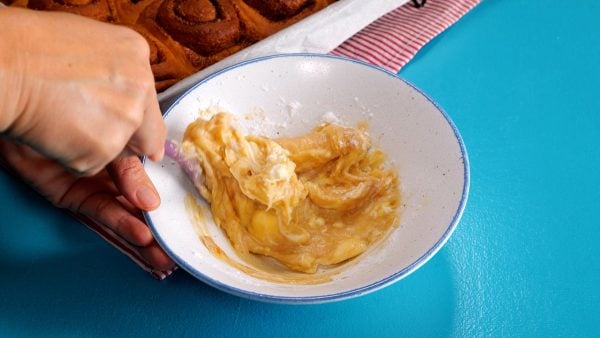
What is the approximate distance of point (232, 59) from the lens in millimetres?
1613

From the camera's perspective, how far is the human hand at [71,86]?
0.75m

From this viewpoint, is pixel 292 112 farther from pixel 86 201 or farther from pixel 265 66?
pixel 86 201

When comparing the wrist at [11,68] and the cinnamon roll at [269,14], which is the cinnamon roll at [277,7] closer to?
the cinnamon roll at [269,14]

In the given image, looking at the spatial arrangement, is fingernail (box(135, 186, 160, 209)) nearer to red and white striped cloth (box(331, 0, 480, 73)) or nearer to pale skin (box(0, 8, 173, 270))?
pale skin (box(0, 8, 173, 270))

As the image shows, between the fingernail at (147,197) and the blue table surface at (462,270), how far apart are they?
0.62 feet

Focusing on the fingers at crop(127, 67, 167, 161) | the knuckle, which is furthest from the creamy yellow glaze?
the fingers at crop(127, 67, 167, 161)

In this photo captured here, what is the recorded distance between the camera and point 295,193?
48.4 inches

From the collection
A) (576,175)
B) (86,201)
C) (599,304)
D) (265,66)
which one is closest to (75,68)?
(86,201)

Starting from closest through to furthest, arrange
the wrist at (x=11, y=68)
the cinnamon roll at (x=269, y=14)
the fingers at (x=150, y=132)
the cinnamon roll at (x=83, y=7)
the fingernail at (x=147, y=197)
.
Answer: the wrist at (x=11, y=68), the fingers at (x=150, y=132), the fingernail at (x=147, y=197), the cinnamon roll at (x=83, y=7), the cinnamon roll at (x=269, y=14)

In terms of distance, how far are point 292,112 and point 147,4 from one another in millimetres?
717

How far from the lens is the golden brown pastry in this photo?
1.70 m

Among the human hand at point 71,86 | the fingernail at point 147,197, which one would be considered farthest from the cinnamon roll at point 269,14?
the human hand at point 71,86

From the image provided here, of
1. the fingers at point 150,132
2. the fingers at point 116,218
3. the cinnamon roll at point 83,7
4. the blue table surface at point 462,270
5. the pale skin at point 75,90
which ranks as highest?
the pale skin at point 75,90

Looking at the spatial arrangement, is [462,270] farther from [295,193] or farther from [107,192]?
[107,192]
